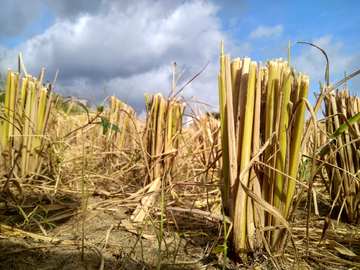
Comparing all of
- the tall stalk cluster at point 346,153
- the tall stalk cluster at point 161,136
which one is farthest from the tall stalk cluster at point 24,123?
the tall stalk cluster at point 346,153

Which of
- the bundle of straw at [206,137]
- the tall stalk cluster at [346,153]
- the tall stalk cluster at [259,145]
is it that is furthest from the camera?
the bundle of straw at [206,137]

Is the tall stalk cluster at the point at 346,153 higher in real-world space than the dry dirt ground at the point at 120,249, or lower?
higher

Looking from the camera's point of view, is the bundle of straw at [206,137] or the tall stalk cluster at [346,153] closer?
the tall stalk cluster at [346,153]

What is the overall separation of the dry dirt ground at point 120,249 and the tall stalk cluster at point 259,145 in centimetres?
11

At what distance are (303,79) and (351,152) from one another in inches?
35.5

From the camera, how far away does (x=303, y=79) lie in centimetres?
89

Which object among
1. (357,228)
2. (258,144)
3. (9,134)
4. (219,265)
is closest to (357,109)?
(357,228)

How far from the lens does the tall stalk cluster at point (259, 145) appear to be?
0.89 metres

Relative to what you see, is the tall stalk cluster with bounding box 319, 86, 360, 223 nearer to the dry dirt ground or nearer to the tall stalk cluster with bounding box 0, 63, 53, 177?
the dry dirt ground

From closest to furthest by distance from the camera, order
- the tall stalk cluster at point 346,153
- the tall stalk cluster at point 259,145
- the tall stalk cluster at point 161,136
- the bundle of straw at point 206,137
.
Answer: the tall stalk cluster at point 259,145
the tall stalk cluster at point 346,153
the tall stalk cluster at point 161,136
the bundle of straw at point 206,137

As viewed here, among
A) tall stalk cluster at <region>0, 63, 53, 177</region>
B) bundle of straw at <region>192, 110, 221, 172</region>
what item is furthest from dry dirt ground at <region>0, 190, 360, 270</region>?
bundle of straw at <region>192, 110, 221, 172</region>

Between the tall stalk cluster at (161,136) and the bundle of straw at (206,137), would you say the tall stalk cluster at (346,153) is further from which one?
the bundle of straw at (206,137)

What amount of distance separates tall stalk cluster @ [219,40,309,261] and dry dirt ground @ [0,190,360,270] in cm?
11

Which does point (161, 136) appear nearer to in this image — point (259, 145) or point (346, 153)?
point (259, 145)
